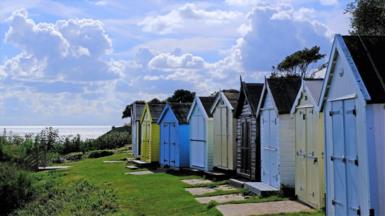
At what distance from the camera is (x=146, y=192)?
60.2ft

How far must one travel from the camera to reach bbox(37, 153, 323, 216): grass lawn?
14618mm

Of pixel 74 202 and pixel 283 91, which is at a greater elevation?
pixel 283 91

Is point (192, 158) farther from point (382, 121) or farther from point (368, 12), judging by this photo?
point (382, 121)

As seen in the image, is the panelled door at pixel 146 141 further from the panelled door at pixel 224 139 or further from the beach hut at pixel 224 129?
the panelled door at pixel 224 139

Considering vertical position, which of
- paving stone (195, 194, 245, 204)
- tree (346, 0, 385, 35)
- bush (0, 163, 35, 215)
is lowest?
bush (0, 163, 35, 215)

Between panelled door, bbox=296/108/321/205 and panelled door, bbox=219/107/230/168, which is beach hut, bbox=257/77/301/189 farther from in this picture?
panelled door, bbox=219/107/230/168

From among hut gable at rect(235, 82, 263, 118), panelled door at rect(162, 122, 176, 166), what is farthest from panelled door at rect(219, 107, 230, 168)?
panelled door at rect(162, 122, 176, 166)

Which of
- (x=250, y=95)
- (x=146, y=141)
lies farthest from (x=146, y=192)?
(x=146, y=141)

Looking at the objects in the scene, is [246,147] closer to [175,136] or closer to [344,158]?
[175,136]

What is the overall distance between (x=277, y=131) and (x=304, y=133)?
186 cm

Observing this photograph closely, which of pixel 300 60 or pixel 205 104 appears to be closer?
pixel 205 104

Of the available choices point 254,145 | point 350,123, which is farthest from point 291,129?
point 350,123

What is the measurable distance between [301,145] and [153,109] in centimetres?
1722

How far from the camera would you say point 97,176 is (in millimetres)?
24891
